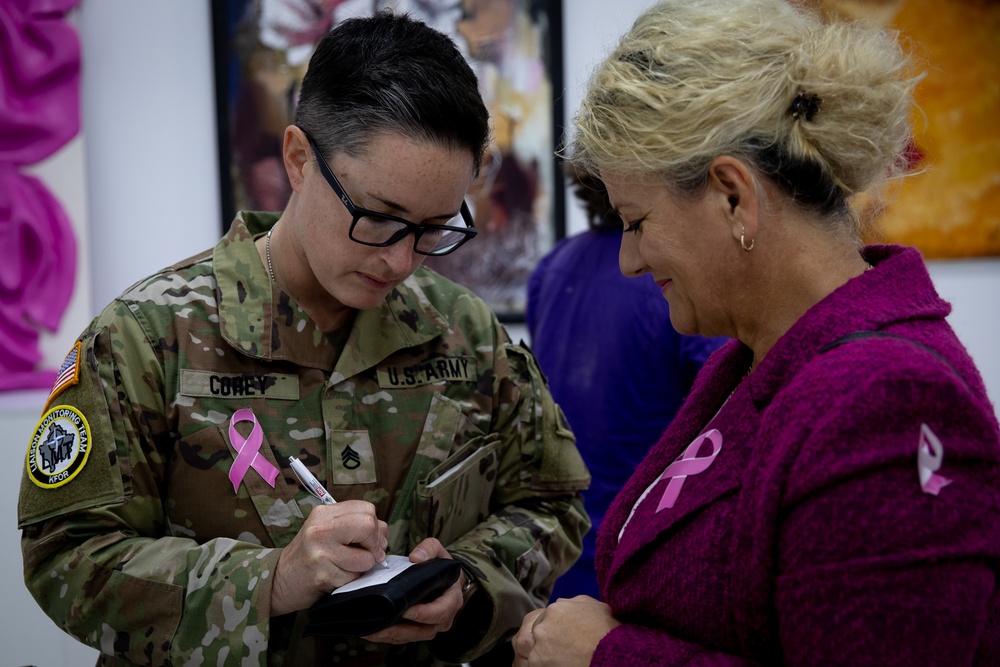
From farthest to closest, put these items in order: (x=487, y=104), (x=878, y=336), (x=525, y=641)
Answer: (x=487, y=104)
(x=525, y=641)
(x=878, y=336)

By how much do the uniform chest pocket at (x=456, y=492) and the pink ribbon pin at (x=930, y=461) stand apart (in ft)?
2.19

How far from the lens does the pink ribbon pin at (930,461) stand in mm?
730

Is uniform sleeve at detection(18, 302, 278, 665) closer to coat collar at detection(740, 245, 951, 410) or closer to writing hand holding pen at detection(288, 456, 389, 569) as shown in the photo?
writing hand holding pen at detection(288, 456, 389, 569)

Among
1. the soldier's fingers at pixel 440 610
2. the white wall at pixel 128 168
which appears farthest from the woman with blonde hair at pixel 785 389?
the white wall at pixel 128 168

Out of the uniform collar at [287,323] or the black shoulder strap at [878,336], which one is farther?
the uniform collar at [287,323]

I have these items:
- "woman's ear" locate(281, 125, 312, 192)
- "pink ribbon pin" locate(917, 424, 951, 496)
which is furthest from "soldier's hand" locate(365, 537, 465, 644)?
"pink ribbon pin" locate(917, 424, 951, 496)

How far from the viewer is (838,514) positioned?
29.4 inches

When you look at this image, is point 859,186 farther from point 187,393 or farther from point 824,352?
point 187,393

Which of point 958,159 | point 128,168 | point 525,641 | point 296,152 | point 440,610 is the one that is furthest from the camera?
point 958,159

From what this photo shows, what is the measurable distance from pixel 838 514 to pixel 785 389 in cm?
14

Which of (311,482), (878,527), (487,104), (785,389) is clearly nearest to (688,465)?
(785,389)

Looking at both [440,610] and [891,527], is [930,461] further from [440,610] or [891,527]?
[440,610]

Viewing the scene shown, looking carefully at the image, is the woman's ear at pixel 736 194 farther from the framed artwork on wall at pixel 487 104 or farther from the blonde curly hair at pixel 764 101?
the framed artwork on wall at pixel 487 104

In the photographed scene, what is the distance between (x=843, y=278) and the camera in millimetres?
934
